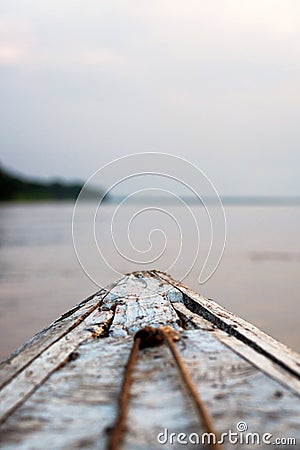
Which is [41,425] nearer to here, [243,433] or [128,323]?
[243,433]

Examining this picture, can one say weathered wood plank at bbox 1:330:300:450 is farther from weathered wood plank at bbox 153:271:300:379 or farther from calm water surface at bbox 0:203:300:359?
calm water surface at bbox 0:203:300:359

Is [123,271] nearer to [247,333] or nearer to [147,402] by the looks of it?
[247,333]

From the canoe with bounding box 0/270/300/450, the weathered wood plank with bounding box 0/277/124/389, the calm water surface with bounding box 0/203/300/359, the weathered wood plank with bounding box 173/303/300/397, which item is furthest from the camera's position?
the calm water surface with bounding box 0/203/300/359

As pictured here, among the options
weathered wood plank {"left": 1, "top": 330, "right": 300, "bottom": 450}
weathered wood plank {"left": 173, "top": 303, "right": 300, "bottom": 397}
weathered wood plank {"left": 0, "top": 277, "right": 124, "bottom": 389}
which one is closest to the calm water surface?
weathered wood plank {"left": 0, "top": 277, "right": 124, "bottom": 389}

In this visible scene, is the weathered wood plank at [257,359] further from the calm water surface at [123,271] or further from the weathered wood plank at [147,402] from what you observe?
the calm water surface at [123,271]

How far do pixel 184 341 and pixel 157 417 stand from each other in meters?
0.60

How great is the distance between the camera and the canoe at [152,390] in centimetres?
140

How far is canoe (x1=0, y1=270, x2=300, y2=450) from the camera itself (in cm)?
140

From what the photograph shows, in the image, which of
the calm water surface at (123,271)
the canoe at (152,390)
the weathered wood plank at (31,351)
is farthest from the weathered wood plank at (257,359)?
the calm water surface at (123,271)

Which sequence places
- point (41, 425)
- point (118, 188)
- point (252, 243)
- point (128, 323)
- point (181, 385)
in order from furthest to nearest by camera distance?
point (252, 243) → point (118, 188) → point (128, 323) → point (181, 385) → point (41, 425)

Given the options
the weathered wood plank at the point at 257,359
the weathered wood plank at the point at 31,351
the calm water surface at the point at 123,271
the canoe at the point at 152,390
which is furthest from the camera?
the calm water surface at the point at 123,271

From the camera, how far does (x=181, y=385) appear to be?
64.8 inches

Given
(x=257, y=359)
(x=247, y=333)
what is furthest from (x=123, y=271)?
(x=257, y=359)

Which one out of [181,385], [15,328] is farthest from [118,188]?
[15,328]
